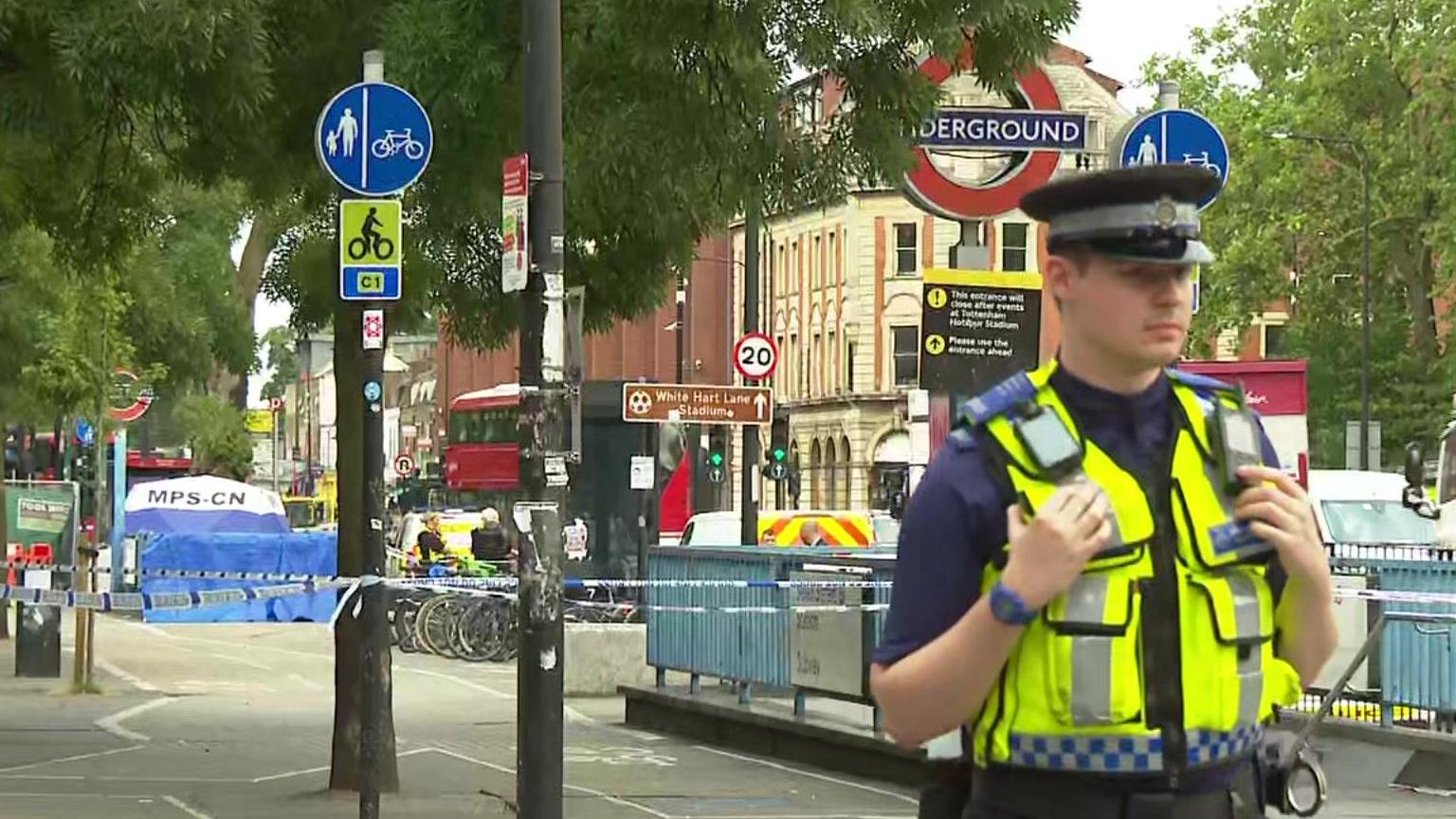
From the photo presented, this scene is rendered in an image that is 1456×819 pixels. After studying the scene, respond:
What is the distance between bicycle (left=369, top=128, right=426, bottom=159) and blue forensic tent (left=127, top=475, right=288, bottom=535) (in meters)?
33.7

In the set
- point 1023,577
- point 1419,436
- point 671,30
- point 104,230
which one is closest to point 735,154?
point 671,30

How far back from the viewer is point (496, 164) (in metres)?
13.9

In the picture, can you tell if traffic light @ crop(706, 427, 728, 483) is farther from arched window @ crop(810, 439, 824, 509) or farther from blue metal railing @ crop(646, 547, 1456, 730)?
arched window @ crop(810, 439, 824, 509)

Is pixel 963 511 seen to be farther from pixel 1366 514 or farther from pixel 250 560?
pixel 250 560

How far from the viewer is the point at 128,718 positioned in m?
20.0

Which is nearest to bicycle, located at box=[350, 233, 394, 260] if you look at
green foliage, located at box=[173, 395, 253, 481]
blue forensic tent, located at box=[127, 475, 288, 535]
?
blue forensic tent, located at box=[127, 475, 288, 535]

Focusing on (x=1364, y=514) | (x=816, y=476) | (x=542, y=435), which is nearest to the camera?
(x=542, y=435)

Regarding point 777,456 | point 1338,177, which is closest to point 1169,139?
point 777,456

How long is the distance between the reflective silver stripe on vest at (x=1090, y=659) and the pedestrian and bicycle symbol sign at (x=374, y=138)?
866 cm

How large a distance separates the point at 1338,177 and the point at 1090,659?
202ft

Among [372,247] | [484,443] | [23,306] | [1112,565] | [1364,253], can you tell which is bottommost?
[1112,565]

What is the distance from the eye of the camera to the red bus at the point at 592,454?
3572 cm

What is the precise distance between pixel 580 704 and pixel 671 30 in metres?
10.2

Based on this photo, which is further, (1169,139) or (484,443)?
(484,443)
